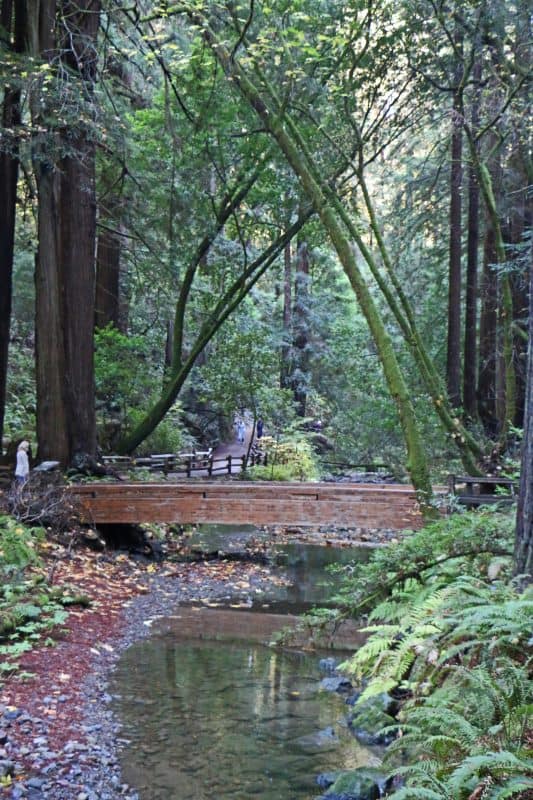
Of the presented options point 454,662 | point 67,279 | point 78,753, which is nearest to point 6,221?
point 67,279

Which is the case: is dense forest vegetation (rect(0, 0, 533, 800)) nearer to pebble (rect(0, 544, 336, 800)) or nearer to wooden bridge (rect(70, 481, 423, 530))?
wooden bridge (rect(70, 481, 423, 530))

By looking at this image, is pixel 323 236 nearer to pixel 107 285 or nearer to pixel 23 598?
pixel 107 285

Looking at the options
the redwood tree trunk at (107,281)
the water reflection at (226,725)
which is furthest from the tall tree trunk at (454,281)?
the water reflection at (226,725)

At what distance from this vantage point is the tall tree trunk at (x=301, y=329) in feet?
97.6

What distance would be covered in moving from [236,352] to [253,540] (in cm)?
912

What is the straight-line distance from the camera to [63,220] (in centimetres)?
1577

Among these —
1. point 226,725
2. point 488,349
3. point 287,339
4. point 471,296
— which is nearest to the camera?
point 226,725

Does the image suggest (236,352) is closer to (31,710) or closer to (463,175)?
(463,175)

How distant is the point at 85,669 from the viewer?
791 cm

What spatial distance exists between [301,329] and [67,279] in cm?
1568

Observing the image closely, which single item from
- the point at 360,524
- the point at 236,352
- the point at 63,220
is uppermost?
the point at 63,220

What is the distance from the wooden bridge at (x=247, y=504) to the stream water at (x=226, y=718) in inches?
150

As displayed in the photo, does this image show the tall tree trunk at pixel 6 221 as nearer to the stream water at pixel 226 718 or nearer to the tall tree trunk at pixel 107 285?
the tall tree trunk at pixel 107 285

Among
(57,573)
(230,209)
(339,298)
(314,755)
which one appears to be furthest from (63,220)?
(339,298)
